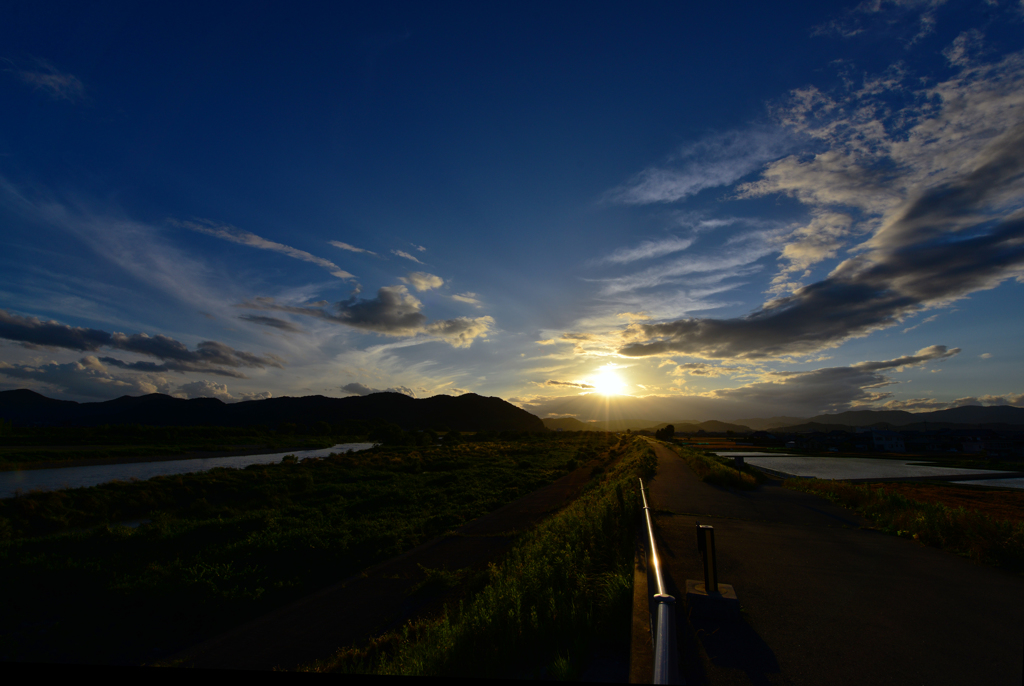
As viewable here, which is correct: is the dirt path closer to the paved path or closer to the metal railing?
the paved path

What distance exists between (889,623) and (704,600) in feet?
7.39

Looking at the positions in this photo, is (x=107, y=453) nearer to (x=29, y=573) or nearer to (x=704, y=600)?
(x=29, y=573)

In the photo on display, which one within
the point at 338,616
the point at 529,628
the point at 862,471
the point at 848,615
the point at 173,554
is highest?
the point at 848,615

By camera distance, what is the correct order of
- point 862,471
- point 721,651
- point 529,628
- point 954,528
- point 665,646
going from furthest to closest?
1. point 862,471
2. point 954,528
3. point 529,628
4. point 721,651
5. point 665,646

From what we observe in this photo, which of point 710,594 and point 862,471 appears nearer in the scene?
point 710,594

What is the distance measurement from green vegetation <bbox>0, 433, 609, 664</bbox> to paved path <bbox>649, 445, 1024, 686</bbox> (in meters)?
9.53

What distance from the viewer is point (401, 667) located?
5.22 m

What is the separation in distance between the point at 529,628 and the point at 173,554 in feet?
41.3

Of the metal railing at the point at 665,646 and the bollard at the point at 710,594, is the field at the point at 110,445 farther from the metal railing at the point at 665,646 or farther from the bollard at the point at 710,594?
the metal railing at the point at 665,646

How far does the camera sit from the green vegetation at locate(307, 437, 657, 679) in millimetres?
4742

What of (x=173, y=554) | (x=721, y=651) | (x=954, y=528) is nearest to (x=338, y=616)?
(x=173, y=554)

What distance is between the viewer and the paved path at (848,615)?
405 cm

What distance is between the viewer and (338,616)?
860cm

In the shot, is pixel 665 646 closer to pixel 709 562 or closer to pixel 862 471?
pixel 709 562
